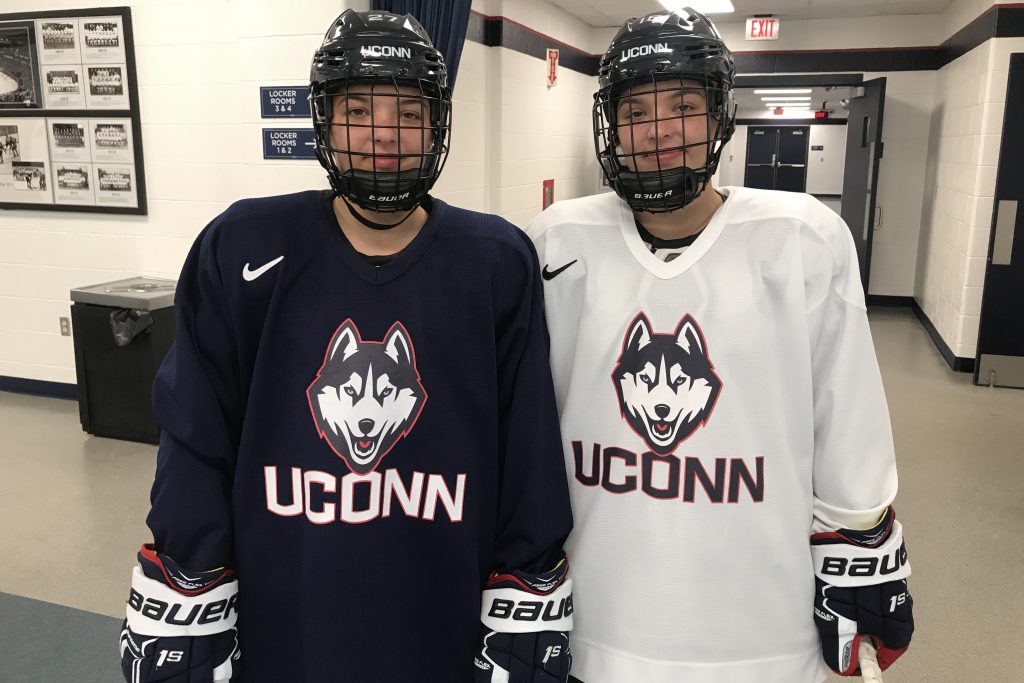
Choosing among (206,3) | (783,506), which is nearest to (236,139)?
(206,3)

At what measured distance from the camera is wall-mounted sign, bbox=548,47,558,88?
720cm

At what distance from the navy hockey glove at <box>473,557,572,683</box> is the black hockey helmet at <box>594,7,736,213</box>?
617mm

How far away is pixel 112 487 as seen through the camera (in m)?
3.70

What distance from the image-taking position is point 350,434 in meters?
1.26

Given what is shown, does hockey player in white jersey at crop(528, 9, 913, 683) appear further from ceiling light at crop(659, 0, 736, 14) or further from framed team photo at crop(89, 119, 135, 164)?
ceiling light at crop(659, 0, 736, 14)

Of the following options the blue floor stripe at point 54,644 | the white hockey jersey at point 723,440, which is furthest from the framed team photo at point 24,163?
the white hockey jersey at point 723,440

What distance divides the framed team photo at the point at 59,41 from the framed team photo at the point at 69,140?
1.06 feet

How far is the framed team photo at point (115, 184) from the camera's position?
4.53 metres

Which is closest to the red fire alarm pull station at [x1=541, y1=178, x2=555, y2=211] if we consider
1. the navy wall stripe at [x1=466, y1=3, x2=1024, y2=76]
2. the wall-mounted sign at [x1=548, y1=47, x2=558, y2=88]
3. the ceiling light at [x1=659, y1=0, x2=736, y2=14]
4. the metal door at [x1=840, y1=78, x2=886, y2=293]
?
the wall-mounted sign at [x1=548, y1=47, x2=558, y2=88]

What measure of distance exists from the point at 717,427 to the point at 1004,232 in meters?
5.07

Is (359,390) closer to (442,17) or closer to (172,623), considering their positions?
(172,623)

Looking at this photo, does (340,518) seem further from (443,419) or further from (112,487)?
(112,487)

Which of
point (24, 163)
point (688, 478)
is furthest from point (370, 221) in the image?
point (24, 163)

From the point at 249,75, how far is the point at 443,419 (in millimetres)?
3289
